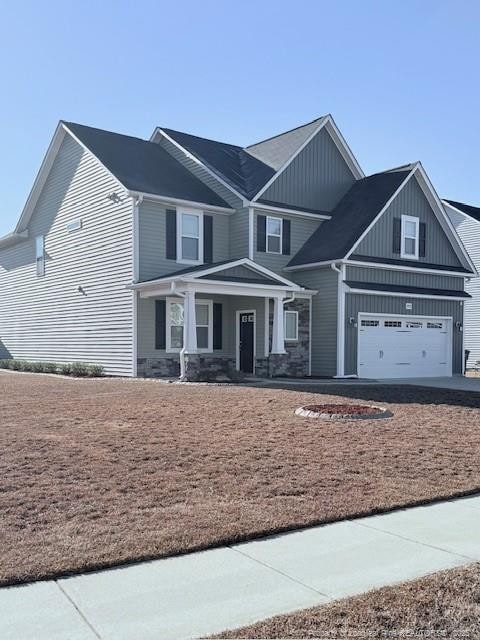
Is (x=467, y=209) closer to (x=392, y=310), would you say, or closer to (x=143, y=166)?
(x=392, y=310)

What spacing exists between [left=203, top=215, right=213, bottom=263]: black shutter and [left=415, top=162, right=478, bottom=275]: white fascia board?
7.87 metres

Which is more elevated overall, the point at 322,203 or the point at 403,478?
the point at 322,203

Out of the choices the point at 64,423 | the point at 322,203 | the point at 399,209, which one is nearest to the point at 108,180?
the point at 322,203

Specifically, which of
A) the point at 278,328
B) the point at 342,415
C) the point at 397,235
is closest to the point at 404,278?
the point at 397,235

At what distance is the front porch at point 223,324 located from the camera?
17922 mm

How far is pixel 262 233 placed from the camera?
70.9 feet

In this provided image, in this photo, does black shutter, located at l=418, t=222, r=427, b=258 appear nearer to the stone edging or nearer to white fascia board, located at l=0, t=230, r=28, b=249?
the stone edging

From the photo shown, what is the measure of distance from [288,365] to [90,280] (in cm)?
748

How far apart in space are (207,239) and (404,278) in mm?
7139

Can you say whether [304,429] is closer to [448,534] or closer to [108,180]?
[448,534]

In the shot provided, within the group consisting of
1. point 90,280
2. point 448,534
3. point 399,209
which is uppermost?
point 399,209

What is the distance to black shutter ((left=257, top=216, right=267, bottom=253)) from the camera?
845 inches

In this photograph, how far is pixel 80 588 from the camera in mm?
4082

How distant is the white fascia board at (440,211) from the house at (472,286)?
5.97 metres
